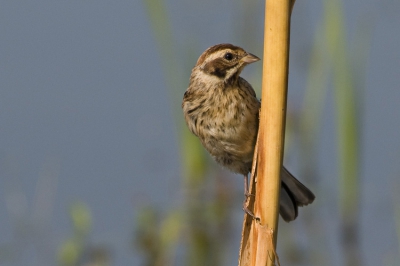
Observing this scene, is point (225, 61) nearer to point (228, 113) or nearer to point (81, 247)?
point (228, 113)

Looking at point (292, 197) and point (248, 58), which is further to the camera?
point (292, 197)

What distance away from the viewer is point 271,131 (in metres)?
1.96

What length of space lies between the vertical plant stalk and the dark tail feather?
0.94 metres

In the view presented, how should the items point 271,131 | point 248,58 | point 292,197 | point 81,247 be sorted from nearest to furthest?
point 271,131 → point 248,58 → point 292,197 → point 81,247

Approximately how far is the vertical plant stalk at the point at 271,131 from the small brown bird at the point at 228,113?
3.05 ft

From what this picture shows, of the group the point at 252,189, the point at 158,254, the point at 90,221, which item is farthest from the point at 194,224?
the point at 252,189

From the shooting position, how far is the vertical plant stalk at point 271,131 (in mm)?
1860

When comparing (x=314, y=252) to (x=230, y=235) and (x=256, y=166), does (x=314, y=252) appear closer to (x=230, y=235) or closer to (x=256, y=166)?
(x=230, y=235)

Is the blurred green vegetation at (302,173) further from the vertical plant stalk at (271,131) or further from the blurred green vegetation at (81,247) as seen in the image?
the vertical plant stalk at (271,131)

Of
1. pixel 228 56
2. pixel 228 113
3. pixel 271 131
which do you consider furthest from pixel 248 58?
pixel 271 131

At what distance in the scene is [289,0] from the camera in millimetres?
1878

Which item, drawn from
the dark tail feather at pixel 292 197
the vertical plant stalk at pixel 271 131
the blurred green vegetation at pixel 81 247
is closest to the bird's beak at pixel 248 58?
the dark tail feather at pixel 292 197

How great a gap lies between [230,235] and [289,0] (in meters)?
2.28

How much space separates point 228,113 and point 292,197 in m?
0.44
